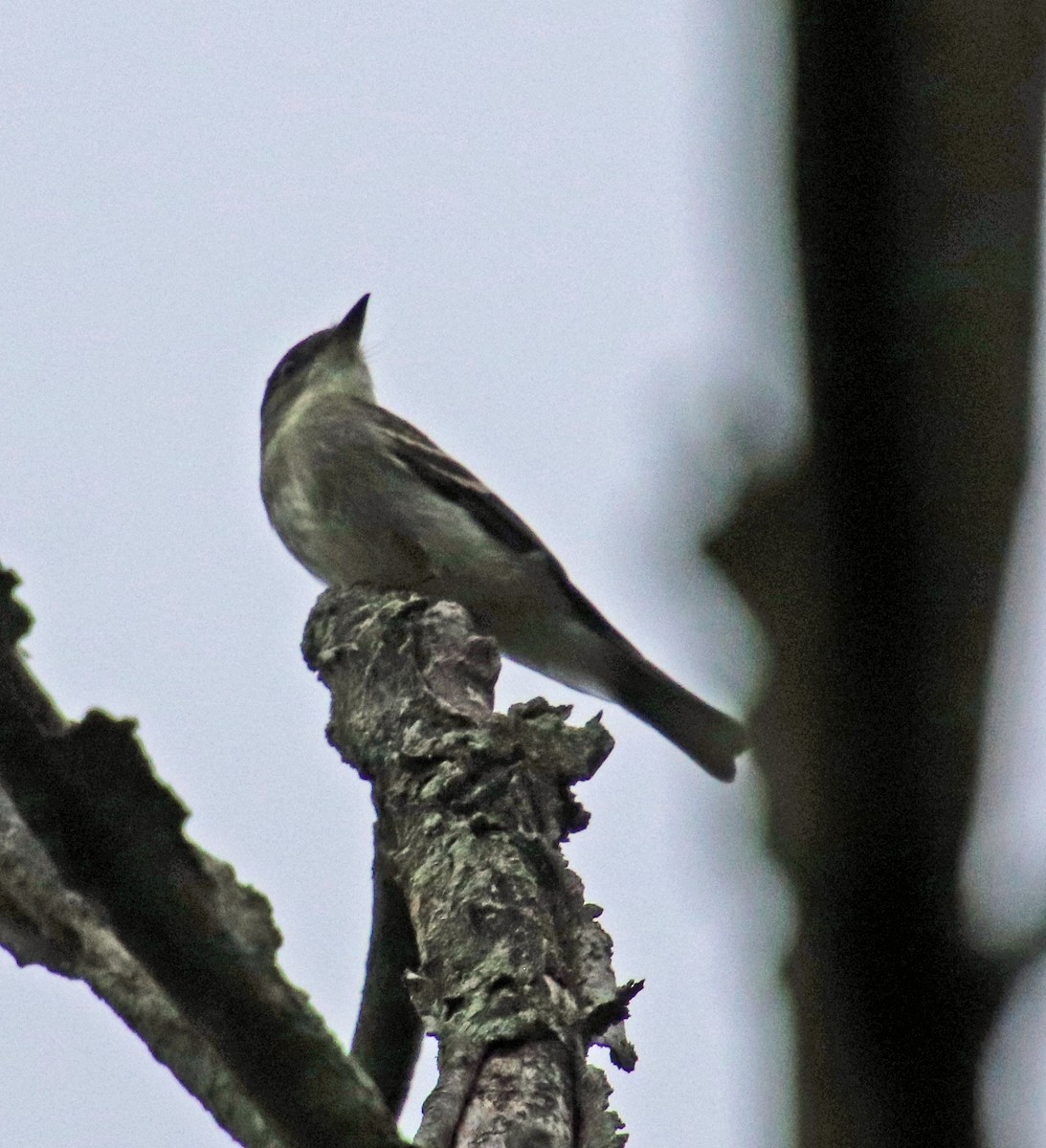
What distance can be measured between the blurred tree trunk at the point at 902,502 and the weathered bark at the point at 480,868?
1118mm

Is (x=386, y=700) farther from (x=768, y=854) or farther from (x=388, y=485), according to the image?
(x=388, y=485)

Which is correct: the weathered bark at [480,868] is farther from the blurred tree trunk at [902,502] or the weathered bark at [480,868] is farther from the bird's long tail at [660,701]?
the bird's long tail at [660,701]

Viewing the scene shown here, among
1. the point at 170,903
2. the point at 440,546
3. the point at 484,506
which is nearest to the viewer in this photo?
the point at 170,903

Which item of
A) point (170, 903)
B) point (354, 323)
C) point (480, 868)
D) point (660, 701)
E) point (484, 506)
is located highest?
point (354, 323)

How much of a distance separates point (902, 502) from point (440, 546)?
6764 mm

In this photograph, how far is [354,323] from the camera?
32.1ft

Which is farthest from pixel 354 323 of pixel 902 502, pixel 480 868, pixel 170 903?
pixel 902 502

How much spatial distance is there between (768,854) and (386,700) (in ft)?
7.19

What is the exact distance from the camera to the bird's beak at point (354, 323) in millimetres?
9773

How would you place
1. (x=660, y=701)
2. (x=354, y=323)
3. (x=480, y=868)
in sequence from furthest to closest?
1. (x=354, y=323)
2. (x=660, y=701)
3. (x=480, y=868)

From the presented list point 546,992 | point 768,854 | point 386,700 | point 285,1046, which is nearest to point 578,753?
point 386,700

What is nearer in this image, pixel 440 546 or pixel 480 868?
pixel 480 868

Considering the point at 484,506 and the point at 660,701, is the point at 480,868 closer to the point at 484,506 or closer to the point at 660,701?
the point at 484,506

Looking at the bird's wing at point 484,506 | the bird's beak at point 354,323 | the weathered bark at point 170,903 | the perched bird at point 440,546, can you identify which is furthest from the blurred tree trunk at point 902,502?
the bird's beak at point 354,323
